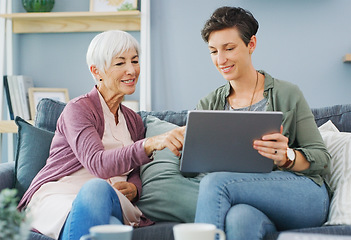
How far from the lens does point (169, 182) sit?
1.92m

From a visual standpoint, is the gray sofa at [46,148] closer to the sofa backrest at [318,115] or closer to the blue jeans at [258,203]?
the sofa backrest at [318,115]

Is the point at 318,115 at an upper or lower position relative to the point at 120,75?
lower

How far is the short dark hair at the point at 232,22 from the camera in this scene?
1.89 m

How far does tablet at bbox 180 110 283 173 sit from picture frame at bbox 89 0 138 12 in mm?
1626

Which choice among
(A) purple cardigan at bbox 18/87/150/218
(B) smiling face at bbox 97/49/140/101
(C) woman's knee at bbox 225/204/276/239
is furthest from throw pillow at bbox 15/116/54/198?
(C) woman's knee at bbox 225/204/276/239

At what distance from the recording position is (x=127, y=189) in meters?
1.81

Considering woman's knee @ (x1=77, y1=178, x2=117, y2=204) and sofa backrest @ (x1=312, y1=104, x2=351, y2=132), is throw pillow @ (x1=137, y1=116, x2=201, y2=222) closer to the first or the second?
woman's knee @ (x1=77, y1=178, x2=117, y2=204)

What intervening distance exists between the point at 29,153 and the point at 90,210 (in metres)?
0.70

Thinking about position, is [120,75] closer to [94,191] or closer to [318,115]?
[94,191]

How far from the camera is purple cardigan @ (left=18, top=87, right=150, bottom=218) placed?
1.68 meters

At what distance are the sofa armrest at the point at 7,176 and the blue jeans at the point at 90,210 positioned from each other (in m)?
0.55

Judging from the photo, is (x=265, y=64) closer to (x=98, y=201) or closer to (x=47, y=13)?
(x=47, y=13)

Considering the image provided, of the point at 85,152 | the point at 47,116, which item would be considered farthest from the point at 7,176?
the point at 85,152

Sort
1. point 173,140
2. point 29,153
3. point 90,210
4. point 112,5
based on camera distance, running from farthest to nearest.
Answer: point 112,5, point 29,153, point 173,140, point 90,210
